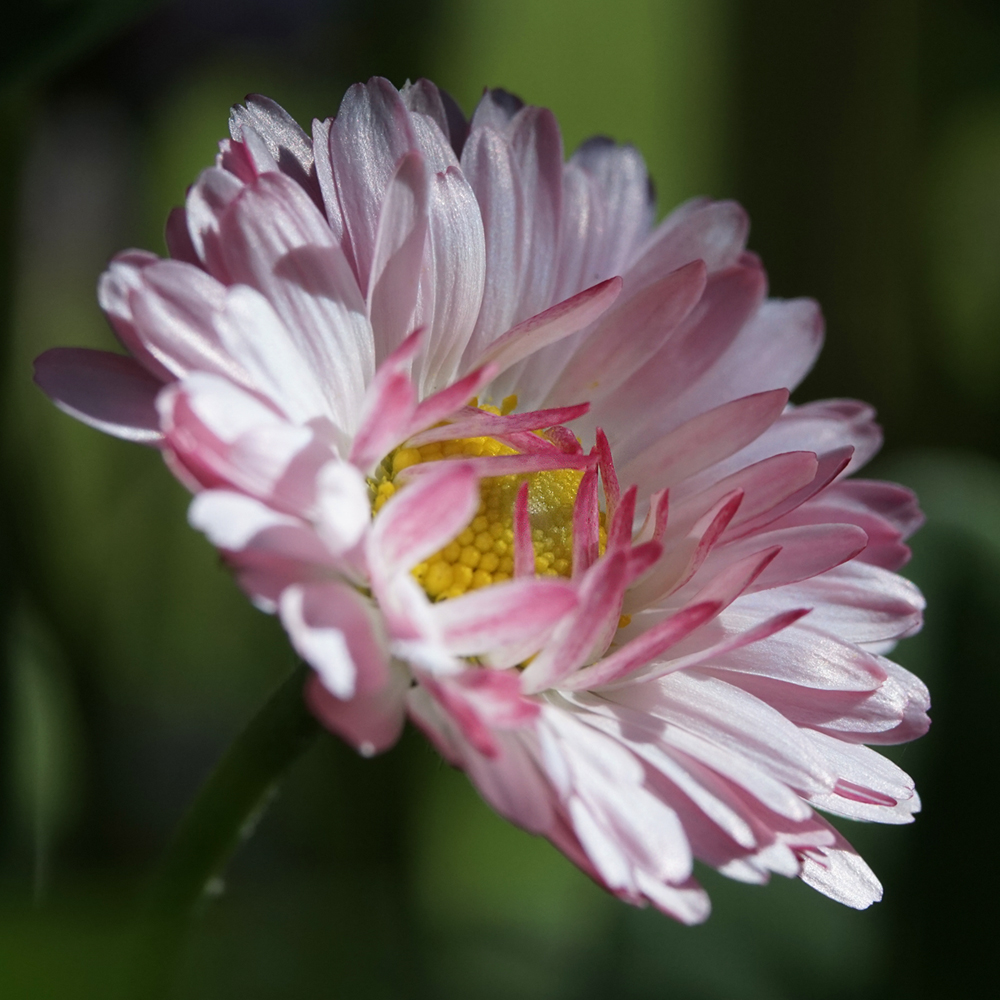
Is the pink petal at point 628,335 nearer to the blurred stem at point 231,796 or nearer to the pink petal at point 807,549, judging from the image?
the pink petal at point 807,549

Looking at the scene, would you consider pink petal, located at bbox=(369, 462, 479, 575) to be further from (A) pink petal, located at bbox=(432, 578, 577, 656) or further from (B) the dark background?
(B) the dark background

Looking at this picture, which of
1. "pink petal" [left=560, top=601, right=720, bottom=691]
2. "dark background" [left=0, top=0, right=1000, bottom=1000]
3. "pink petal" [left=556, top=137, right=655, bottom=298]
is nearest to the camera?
"pink petal" [left=560, top=601, right=720, bottom=691]

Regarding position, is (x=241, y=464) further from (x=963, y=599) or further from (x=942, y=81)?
(x=942, y=81)

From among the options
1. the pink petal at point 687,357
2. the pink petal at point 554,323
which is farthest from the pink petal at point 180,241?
the pink petal at point 687,357

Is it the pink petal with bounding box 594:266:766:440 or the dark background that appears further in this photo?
the dark background

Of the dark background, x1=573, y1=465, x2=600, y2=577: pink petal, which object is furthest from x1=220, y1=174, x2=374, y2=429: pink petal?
the dark background

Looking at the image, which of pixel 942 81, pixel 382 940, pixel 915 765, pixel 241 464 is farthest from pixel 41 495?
pixel 942 81
